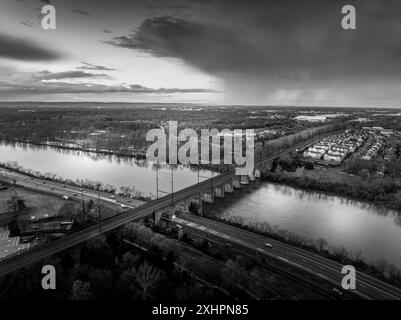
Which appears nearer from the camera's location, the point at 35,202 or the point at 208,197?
the point at 35,202

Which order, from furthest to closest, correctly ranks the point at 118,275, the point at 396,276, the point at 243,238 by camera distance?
the point at 243,238 → the point at 396,276 → the point at 118,275

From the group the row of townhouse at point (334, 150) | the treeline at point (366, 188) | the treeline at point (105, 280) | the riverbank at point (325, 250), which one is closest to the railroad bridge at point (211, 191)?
the riverbank at point (325, 250)

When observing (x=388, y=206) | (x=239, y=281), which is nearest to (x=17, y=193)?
(x=239, y=281)

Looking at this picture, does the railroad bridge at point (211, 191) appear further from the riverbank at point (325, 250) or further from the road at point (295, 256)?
the riverbank at point (325, 250)

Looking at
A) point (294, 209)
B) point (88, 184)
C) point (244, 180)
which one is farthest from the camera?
point (244, 180)

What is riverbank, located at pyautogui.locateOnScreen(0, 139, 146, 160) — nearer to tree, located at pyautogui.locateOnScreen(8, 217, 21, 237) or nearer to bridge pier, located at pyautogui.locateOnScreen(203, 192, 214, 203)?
bridge pier, located at pyautogui.locateOnScreen(203, 192, 214, 203)

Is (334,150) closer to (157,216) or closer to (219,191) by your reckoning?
(219,191)

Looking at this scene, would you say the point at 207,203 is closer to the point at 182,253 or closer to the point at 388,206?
the point at 182,253

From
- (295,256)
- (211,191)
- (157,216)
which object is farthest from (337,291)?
(211,191)
